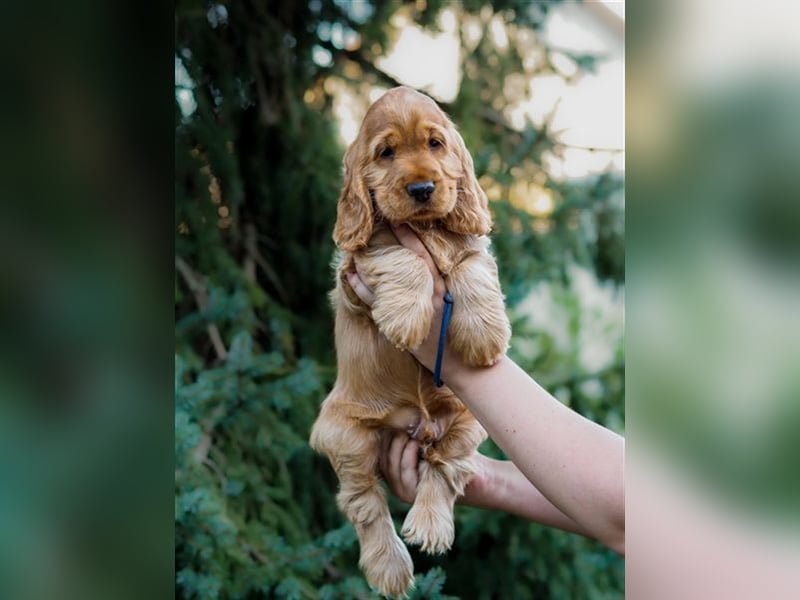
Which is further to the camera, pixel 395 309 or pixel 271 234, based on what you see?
pixel 271 234

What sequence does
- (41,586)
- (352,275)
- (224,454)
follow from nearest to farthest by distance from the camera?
(41,586), (352,275), (224,454)

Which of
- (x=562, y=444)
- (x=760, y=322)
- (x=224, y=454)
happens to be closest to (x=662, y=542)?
(x=760, y=322)

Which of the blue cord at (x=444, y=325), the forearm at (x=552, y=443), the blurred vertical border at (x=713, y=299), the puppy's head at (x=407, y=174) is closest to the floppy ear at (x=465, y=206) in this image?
the puppy's head at (x=407, y=174)

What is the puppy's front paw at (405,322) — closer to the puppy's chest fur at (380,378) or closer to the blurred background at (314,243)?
the puppy's chest fur at (380,378)

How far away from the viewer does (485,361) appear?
1.44m

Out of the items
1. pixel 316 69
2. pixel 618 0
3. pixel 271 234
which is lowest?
pixel 271 234

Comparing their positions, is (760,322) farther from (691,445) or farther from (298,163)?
(298,163)

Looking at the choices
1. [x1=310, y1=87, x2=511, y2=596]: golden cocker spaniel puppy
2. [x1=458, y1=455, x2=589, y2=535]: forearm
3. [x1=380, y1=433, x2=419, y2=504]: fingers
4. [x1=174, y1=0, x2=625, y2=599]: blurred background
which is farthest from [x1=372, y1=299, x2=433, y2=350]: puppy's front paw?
[x1=174, y1=0, x2=625, y2=599]: blurred background

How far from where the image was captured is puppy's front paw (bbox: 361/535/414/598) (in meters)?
1.59

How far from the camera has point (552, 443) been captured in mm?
1421

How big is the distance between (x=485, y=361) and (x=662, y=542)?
2.36 feet

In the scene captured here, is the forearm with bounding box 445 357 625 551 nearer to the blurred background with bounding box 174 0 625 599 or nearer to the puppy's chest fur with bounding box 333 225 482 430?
the puppy's chest fur with bounding box 333 225 482 430

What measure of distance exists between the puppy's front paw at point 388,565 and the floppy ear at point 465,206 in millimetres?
657

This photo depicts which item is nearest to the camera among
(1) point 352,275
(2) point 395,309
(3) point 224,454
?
(2) point 395,309
